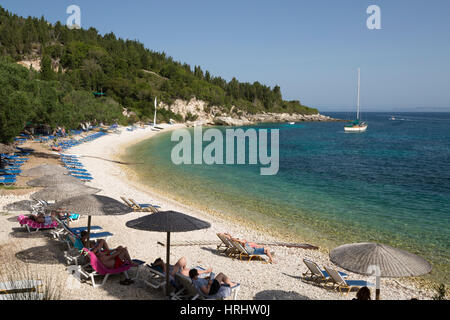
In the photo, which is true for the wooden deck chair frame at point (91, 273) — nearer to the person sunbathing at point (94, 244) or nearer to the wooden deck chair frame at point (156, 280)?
the person sunbathing at point (94, 244)

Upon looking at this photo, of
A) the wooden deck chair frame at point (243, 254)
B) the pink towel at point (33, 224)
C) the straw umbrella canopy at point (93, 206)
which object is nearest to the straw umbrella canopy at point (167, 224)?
the straw umbrella canopy at point (93, 206)

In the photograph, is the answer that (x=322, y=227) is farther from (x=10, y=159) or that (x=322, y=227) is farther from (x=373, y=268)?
(x=10, y=159)

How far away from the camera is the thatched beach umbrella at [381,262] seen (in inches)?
223

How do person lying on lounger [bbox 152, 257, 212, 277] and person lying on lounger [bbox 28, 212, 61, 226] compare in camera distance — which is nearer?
person lying on lounger [bbox 152, 257, 212, 277]

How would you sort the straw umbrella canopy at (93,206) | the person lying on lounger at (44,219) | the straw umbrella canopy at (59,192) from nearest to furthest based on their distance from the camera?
the straw umbrella canopy at (93,206) → the straw umbrella canopy at (59,192) → the person lying on lounger at (44,219)

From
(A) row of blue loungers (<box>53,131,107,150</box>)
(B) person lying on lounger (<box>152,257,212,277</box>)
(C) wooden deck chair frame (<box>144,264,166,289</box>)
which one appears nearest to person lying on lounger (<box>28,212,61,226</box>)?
(C) wooden deck chair frame (<box>144,264,166,289</box>)

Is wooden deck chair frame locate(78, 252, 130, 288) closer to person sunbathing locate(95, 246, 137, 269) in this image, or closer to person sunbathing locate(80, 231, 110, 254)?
person sunbathing locate(95, 246, 137, 269)

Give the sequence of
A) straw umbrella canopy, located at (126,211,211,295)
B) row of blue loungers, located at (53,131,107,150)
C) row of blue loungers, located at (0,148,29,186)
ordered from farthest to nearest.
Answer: row of blue loungers, located at (53,131,107,150) → row of blue loungers, located at (0,148,29,186) → straw umbrella canopy, located at (126,211,211,295)

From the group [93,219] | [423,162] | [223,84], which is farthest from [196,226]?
[223,84]

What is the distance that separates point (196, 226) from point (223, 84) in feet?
494

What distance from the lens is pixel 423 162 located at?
128 feet

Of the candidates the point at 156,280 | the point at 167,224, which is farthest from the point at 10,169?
the point at 167,224

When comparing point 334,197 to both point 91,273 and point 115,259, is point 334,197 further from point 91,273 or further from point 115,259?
point 91,273

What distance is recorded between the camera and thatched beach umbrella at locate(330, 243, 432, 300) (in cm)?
566
